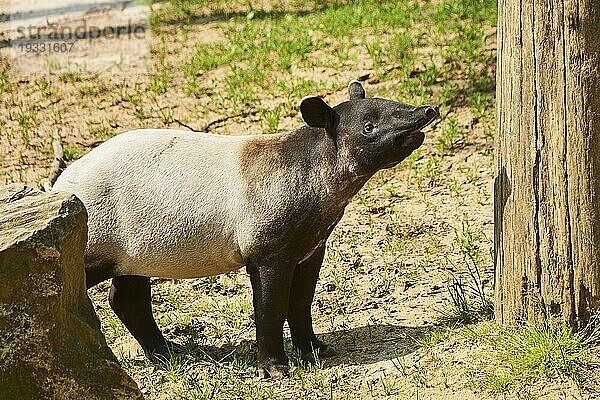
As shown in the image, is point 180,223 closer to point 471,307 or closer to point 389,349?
point 389,349

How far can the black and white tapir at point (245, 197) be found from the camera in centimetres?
575

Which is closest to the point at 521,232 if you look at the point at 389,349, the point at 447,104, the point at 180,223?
the point at 389,349

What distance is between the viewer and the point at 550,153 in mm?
5363

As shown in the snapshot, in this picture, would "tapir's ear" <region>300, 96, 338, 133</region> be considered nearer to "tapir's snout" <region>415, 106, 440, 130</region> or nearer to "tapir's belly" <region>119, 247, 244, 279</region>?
"tapir's snout" <region>415, 106, 440, 130</region>

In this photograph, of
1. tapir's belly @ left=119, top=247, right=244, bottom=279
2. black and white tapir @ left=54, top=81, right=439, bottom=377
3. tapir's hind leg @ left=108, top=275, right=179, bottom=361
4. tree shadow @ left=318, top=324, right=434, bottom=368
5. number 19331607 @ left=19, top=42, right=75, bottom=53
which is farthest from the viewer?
number 19331607 @ left=19, top=42, right=75, bottom=53

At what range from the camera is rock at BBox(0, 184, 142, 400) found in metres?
4.18

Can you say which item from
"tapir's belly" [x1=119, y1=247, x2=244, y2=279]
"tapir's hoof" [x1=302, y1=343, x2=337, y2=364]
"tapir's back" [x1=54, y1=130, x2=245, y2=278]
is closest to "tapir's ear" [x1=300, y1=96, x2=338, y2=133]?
"tapir's back" [x1=54, y1=130, x2=245, y2=278]

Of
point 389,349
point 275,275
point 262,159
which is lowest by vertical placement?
point 389,349

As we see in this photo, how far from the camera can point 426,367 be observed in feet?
18.8

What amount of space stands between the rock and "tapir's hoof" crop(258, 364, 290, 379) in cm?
143

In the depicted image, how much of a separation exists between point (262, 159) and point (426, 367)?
1565 millimetres

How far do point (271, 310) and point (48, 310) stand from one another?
5.97 feet

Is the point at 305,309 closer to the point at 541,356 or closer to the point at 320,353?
the point at 320,353

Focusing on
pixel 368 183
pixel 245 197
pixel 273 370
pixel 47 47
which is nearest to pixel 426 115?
pixel 245 197
